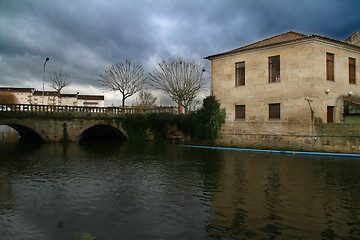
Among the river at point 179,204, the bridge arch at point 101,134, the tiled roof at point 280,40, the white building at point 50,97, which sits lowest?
the river at point 179,204

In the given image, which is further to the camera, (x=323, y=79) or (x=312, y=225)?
(x=323, y=79)

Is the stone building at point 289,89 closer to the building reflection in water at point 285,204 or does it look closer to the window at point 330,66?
the window at point 330,66

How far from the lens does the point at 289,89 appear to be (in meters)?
19.6

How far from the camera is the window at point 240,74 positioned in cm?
2258

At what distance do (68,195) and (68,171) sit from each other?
14.0ft

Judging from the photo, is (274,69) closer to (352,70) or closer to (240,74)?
(240,74)

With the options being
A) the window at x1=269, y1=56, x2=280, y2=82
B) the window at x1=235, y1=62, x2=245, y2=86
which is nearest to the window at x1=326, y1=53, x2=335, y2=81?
the window at x1=269, y1=56, x2=280, y2=82

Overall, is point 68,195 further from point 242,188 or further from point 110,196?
point 242,188

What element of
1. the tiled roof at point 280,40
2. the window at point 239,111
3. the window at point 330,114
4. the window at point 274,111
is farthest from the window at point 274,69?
the window at point 330,114

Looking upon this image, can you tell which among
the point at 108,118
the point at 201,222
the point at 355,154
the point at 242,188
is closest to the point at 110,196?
the point at 201,222

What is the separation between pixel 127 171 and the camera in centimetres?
1177

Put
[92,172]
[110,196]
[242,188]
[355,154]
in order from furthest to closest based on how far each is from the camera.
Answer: [355,154]
[92,172]
[242,188]
[110,196]

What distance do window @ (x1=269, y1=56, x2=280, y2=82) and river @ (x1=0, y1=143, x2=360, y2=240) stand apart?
10.6 m

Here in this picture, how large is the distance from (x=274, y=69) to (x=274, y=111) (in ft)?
10.8
